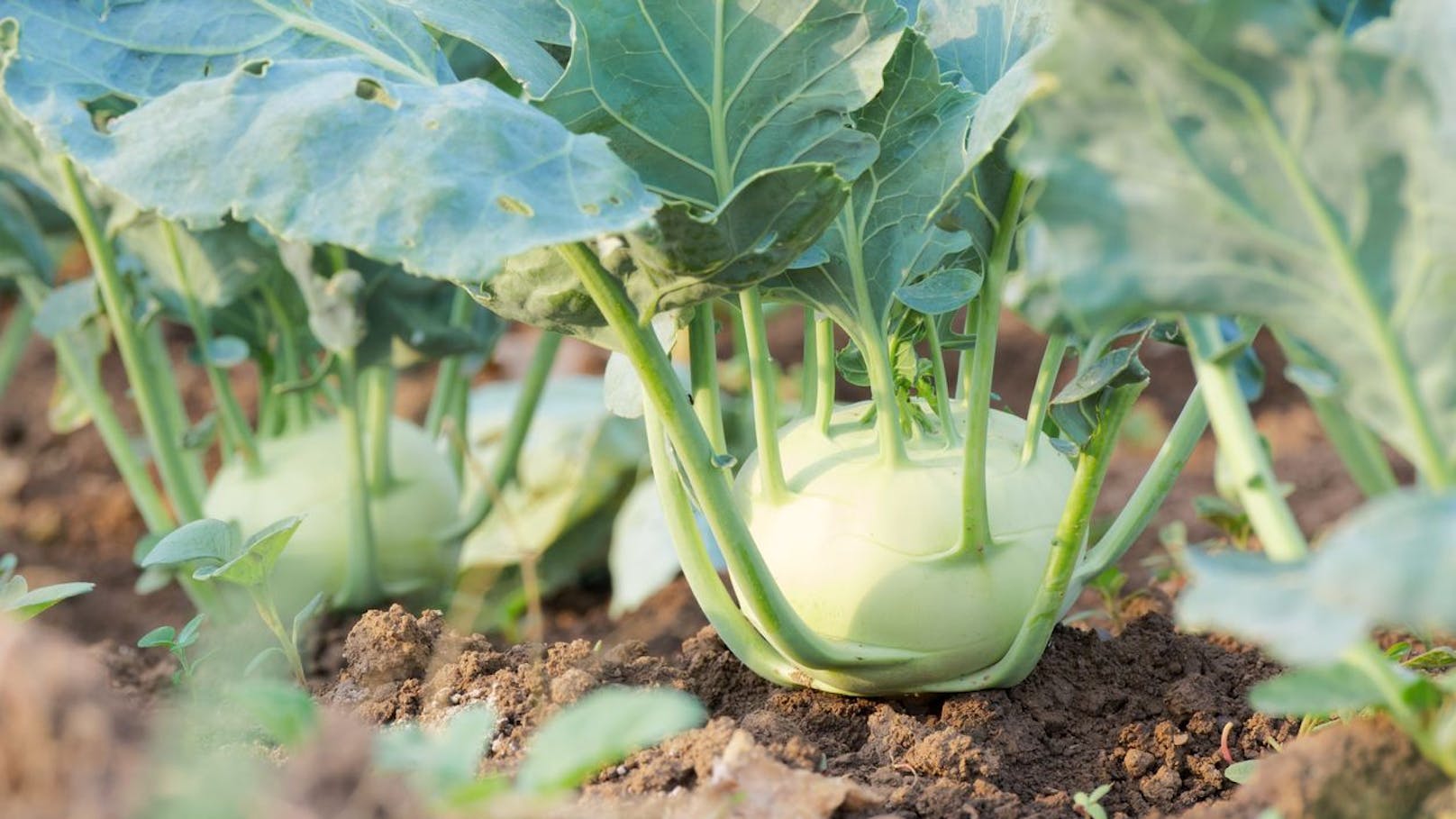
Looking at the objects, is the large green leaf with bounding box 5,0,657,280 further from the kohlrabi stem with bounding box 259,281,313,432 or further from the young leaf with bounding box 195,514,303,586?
the kohlrabi stem with bounding box 259,281,313,432

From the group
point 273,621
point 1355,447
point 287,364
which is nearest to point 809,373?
point 273,621

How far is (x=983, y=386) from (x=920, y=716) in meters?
0.32

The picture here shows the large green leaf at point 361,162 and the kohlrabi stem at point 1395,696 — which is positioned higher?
the large green leaf at point 361,162

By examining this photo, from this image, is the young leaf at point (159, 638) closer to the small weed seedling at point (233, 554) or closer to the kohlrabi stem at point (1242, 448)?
the small weed seedling at point (233, 554)

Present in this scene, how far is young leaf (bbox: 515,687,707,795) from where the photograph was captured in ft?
2.22

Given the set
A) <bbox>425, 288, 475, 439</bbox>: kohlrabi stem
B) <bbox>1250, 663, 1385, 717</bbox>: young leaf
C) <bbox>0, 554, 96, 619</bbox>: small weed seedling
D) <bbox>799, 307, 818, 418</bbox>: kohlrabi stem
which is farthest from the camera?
<bbox>425, 288, 475, 439</bbox>: kohlrabi stem

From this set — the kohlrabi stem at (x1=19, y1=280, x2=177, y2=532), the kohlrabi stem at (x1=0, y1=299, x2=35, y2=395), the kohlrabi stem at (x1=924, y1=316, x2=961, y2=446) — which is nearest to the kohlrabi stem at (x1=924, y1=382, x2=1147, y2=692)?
the kohlrabi stem at (x1=924, y1=316, x2=961, y2=446)

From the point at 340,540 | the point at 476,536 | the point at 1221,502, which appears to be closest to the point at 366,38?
the point at 340,540

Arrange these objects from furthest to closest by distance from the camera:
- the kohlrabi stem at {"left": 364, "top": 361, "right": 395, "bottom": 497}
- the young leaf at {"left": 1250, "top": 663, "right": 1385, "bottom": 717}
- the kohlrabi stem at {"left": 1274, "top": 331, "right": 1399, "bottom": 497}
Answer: the kohlrabi stem at {"left": 364, "top": 361, "right": 395, "bottom": 497} → the kohlrabi stem at {"left": 1274, "top": 331, "right": 1399, "bottom": 497} → the young leaf at {"left": 1250, "top": 663, "right": 1385, "bottom": 717}

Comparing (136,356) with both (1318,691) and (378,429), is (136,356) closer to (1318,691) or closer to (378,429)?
(378,429)

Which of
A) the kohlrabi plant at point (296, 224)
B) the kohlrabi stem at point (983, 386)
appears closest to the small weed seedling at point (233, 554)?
the kohlrabi plant at point (296, 224)

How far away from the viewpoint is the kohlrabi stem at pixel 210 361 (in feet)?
6.06

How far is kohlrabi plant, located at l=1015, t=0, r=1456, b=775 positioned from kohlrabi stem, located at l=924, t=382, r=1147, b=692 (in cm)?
Result: 30

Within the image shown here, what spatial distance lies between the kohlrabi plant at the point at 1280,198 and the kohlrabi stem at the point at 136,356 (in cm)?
124
